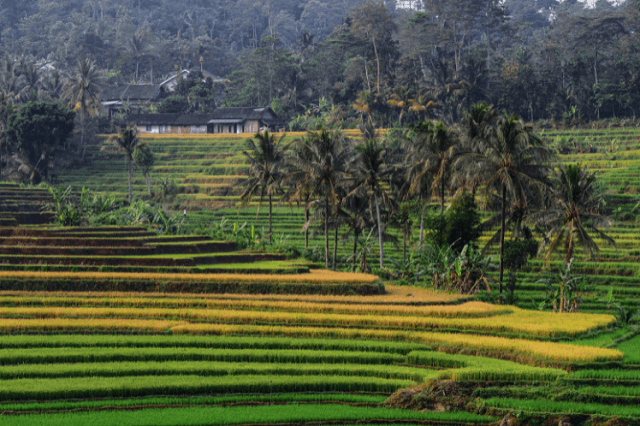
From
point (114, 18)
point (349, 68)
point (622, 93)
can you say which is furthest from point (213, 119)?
point (114, 18)

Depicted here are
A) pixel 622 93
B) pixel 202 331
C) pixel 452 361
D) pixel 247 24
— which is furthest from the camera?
pixel 247 24

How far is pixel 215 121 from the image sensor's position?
83875 millimetres

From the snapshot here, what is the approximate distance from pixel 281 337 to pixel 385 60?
66859 millimetres

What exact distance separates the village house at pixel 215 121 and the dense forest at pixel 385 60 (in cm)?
371

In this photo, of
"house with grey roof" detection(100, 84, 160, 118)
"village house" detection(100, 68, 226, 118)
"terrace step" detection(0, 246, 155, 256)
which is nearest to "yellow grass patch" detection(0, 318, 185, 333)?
"terrace step" detection(0, 246, 155, 256)

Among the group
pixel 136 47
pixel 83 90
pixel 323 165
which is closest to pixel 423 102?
pixel 323 165

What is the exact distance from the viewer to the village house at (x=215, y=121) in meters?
83.4

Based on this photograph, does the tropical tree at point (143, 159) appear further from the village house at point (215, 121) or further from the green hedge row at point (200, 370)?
the green hedge row at point (200, 370)

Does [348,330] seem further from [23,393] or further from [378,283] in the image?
[23,393]

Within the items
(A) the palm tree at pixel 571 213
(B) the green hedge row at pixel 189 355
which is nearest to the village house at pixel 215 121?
(A) the palm tree at pixel 571 213

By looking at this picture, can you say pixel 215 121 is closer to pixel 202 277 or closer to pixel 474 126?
pixel 474 126

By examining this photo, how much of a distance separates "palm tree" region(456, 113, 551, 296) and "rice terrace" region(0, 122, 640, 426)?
4.48 metres

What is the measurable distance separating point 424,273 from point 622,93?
4625cm

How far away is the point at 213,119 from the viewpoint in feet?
275
